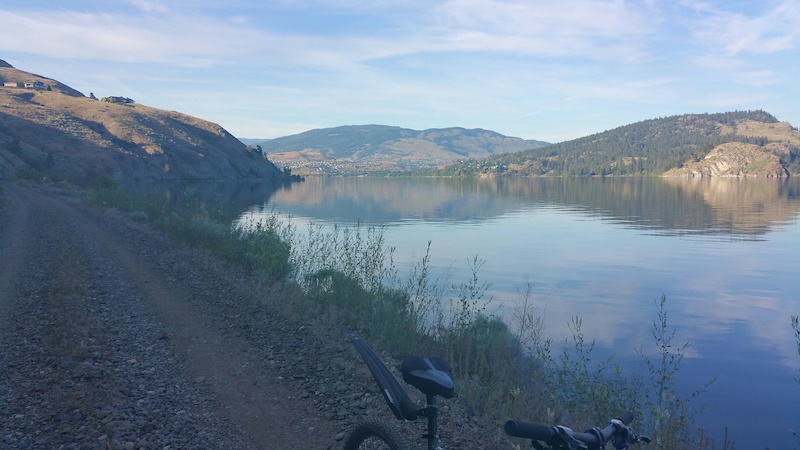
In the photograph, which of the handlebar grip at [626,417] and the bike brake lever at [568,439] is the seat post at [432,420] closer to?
the bike brake lever at [568,439]

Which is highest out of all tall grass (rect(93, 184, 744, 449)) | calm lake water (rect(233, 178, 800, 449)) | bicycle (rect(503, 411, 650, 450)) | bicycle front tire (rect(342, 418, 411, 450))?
bicycle (rect(503, 411, 650, 450))

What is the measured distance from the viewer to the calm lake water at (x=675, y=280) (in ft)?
36.9

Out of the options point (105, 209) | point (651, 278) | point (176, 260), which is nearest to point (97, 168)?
point (105, 209)

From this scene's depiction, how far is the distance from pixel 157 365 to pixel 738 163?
200 m

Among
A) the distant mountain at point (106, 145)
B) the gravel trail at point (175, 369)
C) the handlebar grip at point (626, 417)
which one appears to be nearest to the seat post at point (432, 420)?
the handlebar grip at point (626, 417)

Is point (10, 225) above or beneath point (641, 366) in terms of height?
above

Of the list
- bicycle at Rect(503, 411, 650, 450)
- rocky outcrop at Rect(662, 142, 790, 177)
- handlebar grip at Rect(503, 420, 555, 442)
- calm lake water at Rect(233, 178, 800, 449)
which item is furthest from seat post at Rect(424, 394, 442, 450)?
rocky outcrop at Rect(662, 142, 790, 177)

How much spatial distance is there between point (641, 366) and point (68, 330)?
10.8 m

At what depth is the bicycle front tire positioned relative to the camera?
381cm

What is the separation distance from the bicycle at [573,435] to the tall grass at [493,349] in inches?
132

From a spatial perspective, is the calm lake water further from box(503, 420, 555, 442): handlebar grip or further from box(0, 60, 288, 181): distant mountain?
box(0, 60, 288, 181): distant mountain

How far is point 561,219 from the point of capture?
144ft

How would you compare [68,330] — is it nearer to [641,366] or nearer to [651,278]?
[641,366]

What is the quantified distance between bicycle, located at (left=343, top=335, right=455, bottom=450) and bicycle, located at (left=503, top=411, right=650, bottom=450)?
0.62 m
